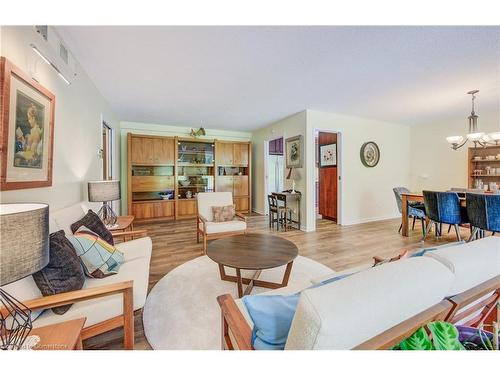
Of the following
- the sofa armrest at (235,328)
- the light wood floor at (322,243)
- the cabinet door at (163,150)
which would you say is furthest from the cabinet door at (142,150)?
the sofa armrest at (235,328)

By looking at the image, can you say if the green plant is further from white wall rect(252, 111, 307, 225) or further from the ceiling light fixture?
white wall rect(252, 111, 307, 225)

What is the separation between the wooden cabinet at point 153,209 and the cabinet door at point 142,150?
1000 mm

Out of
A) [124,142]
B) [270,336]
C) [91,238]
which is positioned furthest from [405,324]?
[124,142]

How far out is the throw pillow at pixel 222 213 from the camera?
3.39 m

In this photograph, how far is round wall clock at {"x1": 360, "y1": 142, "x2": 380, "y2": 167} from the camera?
16.4 ft

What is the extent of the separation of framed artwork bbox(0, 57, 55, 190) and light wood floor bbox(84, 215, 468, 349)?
48.1 inches

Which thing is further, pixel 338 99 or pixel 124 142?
pixel 124 142

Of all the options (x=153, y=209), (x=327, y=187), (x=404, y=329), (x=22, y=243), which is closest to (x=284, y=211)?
(x=327, y=187)

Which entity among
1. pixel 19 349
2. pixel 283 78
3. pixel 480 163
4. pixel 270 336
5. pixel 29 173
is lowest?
pixel 19 349

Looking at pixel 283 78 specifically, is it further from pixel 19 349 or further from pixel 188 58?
pixel 19 349

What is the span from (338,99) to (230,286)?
133 inches

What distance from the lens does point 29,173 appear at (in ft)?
4.92

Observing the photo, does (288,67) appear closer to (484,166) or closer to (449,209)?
(449,209)

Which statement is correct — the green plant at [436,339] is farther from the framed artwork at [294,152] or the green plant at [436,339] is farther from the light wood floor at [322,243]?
the framed artwork at [294,152]
